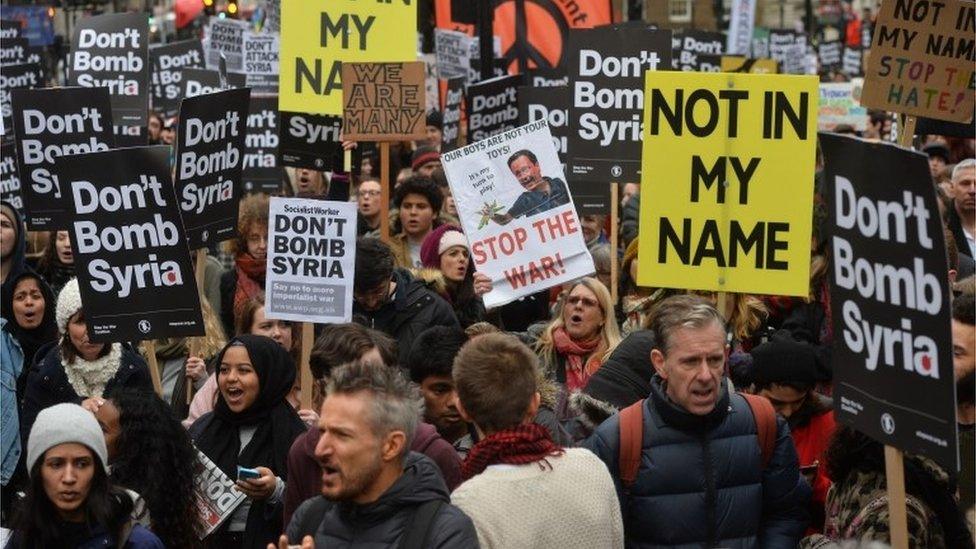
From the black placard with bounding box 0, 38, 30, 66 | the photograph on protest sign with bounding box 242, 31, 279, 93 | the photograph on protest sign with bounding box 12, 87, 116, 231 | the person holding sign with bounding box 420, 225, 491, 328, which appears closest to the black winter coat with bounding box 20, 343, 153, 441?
the person holding sign with bounding box 420, 225, 491, 328

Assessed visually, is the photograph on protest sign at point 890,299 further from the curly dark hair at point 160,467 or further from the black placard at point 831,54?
the black placard at point 831,54

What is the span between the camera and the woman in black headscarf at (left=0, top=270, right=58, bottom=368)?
9.62m

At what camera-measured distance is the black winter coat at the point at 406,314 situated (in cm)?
907

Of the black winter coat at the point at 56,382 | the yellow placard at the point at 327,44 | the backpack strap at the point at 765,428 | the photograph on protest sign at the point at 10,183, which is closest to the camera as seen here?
the backpack strap at the point at 765,428

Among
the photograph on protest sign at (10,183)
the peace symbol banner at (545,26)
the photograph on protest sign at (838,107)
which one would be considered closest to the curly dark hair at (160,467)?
the photograph on protest sign at (10,183)

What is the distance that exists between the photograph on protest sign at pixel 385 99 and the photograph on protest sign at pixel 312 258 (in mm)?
3205

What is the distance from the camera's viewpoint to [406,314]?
361 inches

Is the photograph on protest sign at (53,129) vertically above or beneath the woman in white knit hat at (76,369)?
above

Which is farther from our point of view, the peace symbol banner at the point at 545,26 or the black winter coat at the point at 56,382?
the peace symbol banner at the point at 545,26

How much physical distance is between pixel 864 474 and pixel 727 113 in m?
2.27

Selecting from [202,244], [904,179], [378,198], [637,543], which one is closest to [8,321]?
[202,244]

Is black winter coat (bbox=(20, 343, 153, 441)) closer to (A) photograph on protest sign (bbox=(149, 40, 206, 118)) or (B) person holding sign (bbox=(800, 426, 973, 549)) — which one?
(B) person holding sign (bbox=(800, 426, 973, 549))

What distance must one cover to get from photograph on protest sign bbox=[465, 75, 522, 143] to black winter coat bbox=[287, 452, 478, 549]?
1005cm

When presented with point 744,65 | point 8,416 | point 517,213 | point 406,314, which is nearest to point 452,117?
point 744,65
